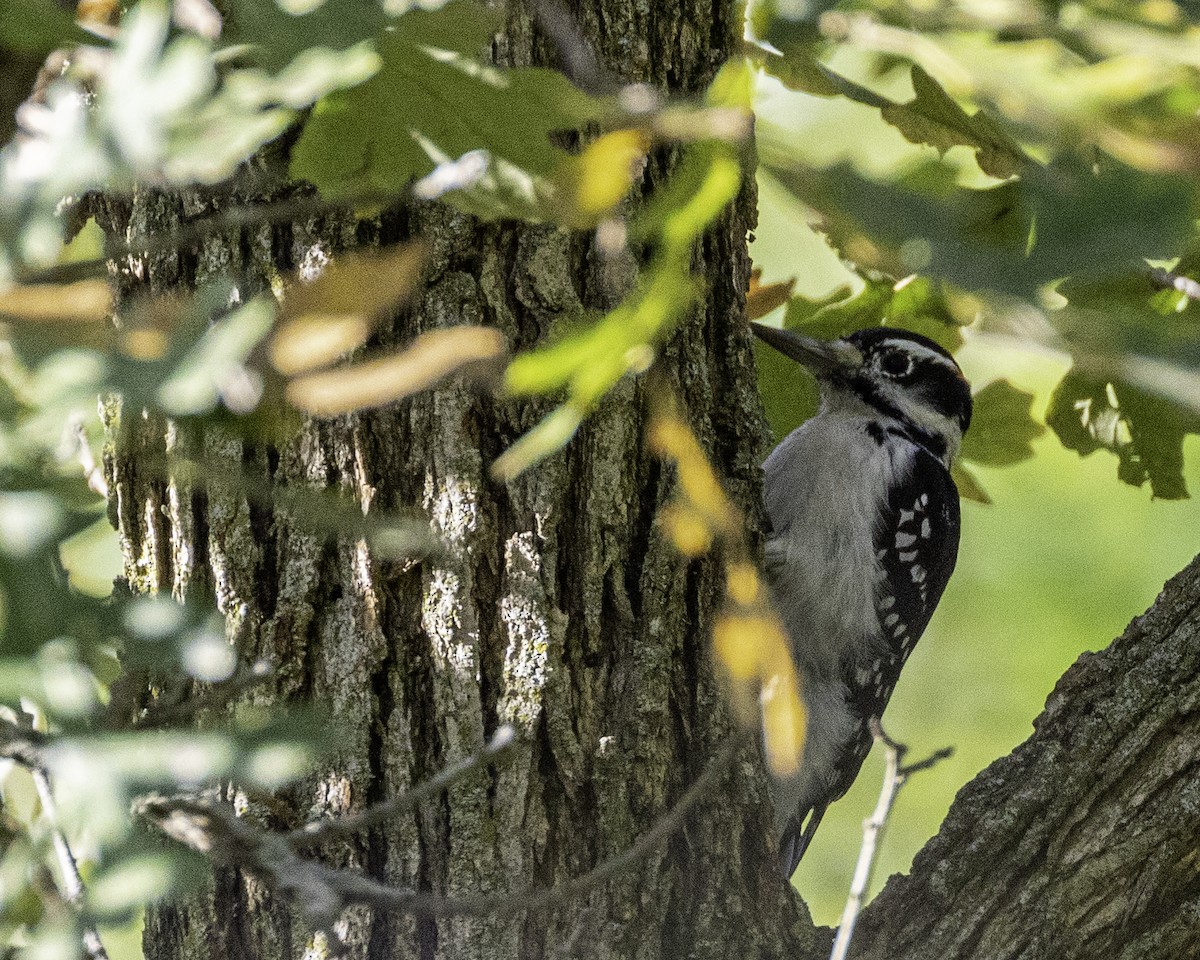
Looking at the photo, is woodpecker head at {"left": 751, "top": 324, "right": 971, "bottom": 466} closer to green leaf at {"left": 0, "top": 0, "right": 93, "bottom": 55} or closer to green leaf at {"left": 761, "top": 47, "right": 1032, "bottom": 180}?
green leaf at {"left": 761, "top": 47, "right": 1032, "bottom": 180}

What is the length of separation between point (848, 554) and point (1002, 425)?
0.80 metres

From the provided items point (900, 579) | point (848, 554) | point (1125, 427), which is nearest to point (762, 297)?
point (1125, 427)

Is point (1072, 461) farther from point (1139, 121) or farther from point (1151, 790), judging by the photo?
point (1139, 121)

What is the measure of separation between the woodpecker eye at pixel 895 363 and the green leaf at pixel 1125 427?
135cm

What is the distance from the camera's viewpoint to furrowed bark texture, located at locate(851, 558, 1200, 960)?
7.97ft

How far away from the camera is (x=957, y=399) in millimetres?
4777

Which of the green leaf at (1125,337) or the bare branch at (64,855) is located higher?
the green leaf at (1125,337)

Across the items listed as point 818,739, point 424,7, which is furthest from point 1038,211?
point 818,739

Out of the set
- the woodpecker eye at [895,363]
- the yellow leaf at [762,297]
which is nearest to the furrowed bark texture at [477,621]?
the yellow leaf at [762,297]

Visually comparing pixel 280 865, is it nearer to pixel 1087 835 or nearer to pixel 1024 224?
pixel 1024 224

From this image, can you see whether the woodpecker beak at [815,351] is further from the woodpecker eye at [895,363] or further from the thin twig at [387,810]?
the thin twig at [387,810]

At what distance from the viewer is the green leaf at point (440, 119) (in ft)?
4.05

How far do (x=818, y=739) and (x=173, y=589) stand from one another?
2488mm

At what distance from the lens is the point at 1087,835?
8.13ft
